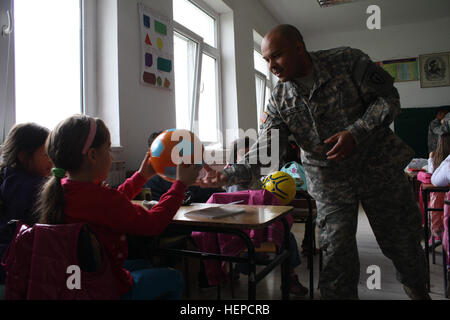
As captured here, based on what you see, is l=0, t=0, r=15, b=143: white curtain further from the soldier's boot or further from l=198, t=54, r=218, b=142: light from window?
l=198, t=54, r=218, b=142: light from window

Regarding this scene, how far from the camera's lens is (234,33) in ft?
16.6

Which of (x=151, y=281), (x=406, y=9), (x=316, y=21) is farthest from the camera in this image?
(x=316, y=21)

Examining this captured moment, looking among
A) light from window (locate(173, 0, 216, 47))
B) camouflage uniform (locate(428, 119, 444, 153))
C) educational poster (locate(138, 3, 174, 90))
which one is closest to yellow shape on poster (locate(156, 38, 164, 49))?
educational poster (locate(138, 3, 174, 90))

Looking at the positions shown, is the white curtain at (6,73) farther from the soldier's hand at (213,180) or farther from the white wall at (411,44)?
the white wall at (411,44)

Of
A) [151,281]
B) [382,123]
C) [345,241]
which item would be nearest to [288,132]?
[382,123]

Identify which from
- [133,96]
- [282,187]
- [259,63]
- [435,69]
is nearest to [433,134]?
[435,69]

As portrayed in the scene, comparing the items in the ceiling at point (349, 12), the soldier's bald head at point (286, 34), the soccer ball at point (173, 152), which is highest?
the ceiling at point (349, 12)

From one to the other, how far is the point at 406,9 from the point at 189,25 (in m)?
4.66

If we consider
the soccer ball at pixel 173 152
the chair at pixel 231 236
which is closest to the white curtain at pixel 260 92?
the chair at pixel 231 236

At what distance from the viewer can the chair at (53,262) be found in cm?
95

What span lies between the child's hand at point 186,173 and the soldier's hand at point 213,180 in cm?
27

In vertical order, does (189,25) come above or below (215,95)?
above

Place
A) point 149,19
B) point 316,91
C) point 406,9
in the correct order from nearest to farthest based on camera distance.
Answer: point 316,91
point 149,19
point 406,9
